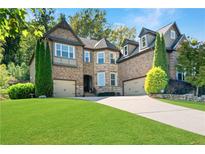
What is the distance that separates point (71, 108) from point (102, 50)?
1025cm

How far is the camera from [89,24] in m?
21.5

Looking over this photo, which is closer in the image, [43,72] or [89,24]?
[43,72]

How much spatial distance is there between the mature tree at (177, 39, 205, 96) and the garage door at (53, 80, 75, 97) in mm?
6785

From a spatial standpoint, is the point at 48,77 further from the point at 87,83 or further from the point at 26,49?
the point at 26,49

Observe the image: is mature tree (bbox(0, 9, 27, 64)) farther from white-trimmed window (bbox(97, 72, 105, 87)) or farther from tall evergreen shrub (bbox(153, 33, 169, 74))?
white-trimmed window (bbox(97, 72, 105, 87))

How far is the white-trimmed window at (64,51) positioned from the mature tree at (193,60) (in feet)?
21.7

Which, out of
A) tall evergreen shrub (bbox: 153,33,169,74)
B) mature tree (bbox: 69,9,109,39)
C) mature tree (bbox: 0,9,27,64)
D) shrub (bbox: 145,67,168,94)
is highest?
mature tree (bbox: 69,9,109,39)

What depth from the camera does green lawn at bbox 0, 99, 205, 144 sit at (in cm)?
489

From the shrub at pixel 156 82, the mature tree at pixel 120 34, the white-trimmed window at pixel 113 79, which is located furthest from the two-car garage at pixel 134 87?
the mature tree at pixel 120 34

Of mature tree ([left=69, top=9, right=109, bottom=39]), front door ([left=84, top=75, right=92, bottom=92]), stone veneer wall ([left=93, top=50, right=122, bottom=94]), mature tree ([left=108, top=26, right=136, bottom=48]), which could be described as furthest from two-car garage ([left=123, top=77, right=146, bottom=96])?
mature tree ([left=69, top=9, right=109, bottom=39])

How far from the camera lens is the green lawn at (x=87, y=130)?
4.89 m

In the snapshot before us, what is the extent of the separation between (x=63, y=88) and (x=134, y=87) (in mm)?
4870

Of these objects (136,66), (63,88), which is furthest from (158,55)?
(63,88)
